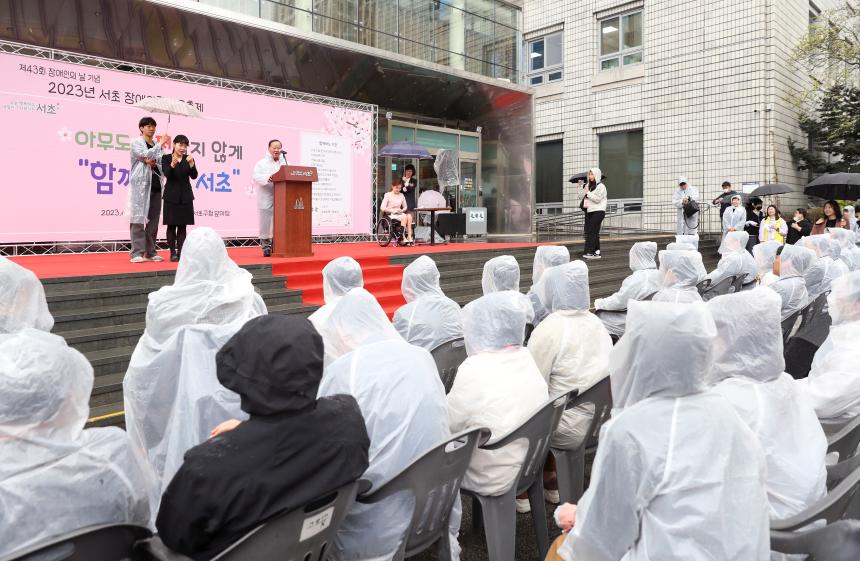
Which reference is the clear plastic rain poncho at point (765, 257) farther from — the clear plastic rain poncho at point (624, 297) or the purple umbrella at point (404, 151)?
the purple umbrella at point (404, 151)

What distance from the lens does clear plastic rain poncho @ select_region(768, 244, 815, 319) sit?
521cm

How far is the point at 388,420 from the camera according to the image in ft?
7.05

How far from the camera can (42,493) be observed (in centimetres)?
154

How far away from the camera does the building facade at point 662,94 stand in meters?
14.9

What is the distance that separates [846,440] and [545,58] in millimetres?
18052

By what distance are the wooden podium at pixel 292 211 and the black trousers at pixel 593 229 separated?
4851mm

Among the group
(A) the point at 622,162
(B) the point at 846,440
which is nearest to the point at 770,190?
Result: (A) the point at 622,162

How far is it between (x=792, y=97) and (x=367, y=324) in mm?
16463

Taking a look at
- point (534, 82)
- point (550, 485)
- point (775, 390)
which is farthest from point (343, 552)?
point (534, 82)

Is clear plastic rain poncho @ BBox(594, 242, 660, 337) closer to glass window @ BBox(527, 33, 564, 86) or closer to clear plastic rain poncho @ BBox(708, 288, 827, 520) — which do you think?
clear plastic rain poncho @ BBox(708, 288, 827, 520)

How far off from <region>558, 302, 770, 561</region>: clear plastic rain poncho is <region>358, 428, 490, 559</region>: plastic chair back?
511 mm

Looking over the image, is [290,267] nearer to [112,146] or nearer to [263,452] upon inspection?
[112,146]

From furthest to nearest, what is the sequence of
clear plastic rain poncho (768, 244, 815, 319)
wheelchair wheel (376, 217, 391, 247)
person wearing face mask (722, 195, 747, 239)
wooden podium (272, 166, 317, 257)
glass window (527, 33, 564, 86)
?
glass window (527, 33, 564, 86) < person wearing face mask (722, 195, 747, 239) < wheelchair wheel (376, 217, 391, 247) < wooden podium (272, 166, 317, 257) < clear plastic rain poncho (768, 244, 815, 319)

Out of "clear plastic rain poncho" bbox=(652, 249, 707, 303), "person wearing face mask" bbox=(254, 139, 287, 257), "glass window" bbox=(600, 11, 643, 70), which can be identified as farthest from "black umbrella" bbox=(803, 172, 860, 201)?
"person wearing face mask" bbox=(254, 139, 287, 257)
